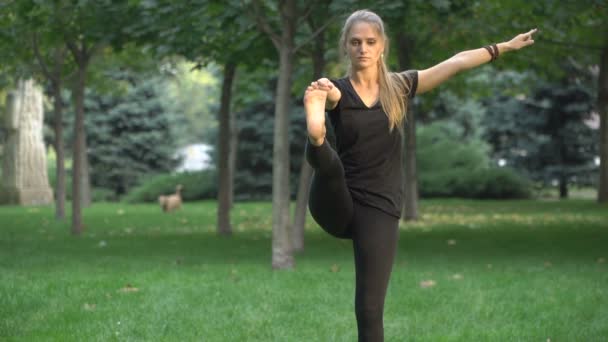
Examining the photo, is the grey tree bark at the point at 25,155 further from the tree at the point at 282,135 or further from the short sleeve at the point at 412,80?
the short sleeve at the point at 412,80

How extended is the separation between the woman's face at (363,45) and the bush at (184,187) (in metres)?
27.0

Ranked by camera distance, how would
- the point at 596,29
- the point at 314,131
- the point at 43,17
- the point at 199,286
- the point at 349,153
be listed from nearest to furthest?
the point at 314,131 → the point at 349,153 → the point at 199,286 → the point at 43,17 → the point at 596,29

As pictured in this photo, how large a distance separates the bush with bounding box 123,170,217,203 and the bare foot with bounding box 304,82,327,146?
27396 mm

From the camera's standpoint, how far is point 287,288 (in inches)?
306

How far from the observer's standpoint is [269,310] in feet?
21.8

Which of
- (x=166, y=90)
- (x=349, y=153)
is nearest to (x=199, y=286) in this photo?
(x=349, y=153)

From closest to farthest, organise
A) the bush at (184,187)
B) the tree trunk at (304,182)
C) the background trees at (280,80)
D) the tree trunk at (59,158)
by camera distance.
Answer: the background trees at (280,80) → the tree trunk at (304,182) → the tree trunk at (59,158) → the bush at (184,187)

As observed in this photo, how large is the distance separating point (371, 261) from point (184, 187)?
27219mm

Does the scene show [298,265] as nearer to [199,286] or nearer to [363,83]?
[199,286]

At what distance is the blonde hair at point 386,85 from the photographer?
377 cm

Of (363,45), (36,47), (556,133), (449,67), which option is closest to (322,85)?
(363,45)

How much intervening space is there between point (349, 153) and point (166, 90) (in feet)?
113

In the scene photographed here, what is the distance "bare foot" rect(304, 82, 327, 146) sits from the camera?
3264mm

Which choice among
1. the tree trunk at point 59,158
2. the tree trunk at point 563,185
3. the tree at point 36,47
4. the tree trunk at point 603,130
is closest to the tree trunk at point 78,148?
the tree at point 36,47
